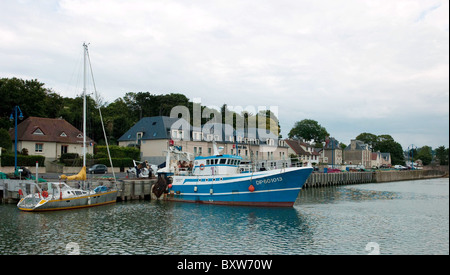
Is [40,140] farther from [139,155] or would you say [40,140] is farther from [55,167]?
[139,155]

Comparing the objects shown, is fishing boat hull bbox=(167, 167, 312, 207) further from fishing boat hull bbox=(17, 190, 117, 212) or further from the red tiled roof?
the red tiled roof

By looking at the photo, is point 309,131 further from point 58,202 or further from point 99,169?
point 58,202

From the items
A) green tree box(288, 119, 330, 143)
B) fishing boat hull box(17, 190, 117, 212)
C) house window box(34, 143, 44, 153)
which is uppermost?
green tree box(288, 119, 330, 143)

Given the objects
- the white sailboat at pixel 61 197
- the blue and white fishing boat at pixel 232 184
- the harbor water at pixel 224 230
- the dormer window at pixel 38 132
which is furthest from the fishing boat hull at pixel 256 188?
the dormer window at pixel 38 132

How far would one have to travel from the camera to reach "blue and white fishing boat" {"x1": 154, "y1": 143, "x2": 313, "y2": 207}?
37.4m

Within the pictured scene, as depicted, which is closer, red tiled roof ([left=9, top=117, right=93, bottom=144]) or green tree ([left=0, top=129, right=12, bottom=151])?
green tree ([left=0, top=129, right=12, bottom=151])

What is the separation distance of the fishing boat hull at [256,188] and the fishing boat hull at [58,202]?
10777 mm

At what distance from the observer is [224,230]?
26828mm

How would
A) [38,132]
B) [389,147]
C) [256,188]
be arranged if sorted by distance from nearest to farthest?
[256,188] < [38,132] < [389,147]

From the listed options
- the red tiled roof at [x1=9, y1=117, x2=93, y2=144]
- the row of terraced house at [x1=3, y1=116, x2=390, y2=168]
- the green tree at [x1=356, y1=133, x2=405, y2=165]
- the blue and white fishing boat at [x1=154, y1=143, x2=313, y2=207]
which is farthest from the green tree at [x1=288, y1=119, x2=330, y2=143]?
the blue and white fishing boat at [x1=154, y1=143, x2=313, y2=207]

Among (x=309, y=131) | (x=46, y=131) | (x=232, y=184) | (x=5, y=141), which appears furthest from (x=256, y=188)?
(x=309, y=131)

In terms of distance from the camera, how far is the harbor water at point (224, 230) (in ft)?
71.3

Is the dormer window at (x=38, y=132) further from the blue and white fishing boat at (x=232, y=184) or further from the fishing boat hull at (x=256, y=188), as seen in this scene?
the fishing boat hull at (x=256, y=188)

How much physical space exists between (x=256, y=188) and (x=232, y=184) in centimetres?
263
